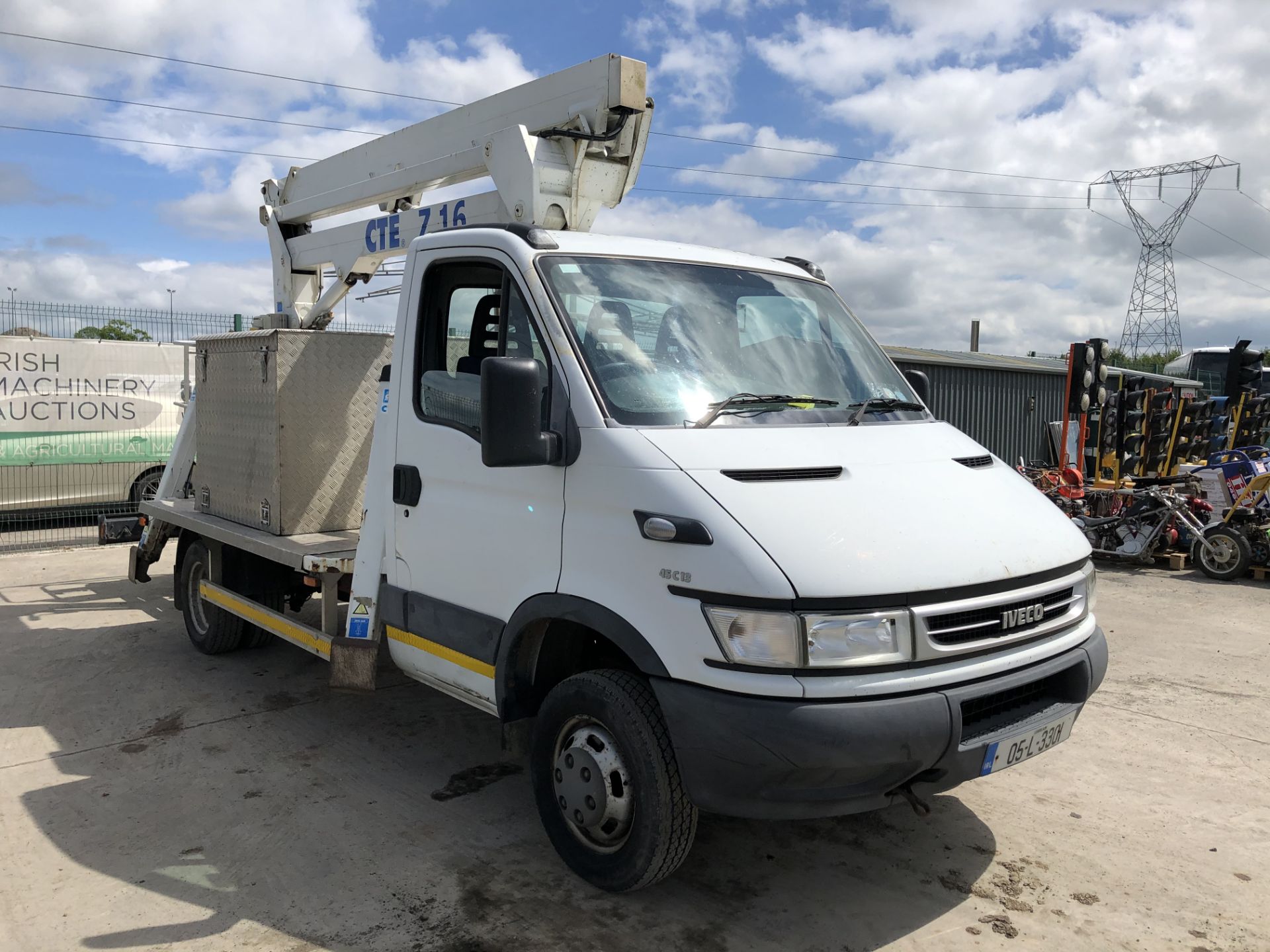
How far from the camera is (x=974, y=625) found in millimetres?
3184

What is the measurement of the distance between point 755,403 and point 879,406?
68 centimetres

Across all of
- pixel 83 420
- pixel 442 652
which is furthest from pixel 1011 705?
pixel 83 420

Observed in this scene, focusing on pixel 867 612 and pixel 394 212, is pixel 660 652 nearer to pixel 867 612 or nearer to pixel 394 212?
pixel 867 612

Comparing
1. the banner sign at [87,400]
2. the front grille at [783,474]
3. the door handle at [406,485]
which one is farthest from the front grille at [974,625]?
the banner sign at [87,400]

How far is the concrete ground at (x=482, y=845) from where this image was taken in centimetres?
344

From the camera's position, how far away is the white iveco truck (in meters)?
3.00

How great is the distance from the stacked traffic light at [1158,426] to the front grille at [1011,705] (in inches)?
536

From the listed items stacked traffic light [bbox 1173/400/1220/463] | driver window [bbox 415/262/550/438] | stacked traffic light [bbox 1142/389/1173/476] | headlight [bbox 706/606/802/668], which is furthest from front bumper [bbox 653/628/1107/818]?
stacked traffic light [bbox 1173/400/1220/463]

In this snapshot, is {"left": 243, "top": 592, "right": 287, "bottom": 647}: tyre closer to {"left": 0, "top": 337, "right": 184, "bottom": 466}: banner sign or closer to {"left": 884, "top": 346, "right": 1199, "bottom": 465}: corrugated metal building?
{"left": 0, "top": 337, "right": 184, "bottom": 466}: banner sign

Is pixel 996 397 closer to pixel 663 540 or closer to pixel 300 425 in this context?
pixel 300 425

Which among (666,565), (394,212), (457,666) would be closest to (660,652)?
(666,565)

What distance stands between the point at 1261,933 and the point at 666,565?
2557 millimetres

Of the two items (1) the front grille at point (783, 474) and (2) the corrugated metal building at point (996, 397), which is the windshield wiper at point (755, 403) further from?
(2) the corrugated metal building at point (996, 397)

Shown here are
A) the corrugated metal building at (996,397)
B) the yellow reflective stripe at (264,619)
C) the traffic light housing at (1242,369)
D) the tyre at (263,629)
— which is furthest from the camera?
the corrugated metal building at (996,397)
